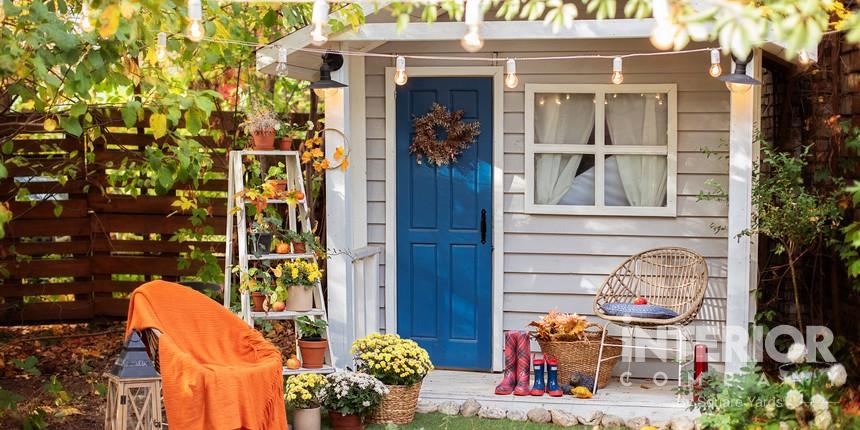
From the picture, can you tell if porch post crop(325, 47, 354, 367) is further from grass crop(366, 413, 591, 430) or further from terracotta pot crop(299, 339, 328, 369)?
grass crop(366, 413, 591, 430)

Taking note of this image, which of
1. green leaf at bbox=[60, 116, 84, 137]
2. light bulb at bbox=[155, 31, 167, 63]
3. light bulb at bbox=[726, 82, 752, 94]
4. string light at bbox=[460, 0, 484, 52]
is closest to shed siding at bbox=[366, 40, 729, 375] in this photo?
light bulb at bbox=[726, 82, 752, 94]

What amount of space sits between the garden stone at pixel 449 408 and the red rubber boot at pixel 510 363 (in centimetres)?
39

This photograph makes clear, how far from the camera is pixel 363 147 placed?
6.54 meters

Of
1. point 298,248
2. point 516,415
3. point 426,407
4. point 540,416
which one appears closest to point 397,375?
point 426,407

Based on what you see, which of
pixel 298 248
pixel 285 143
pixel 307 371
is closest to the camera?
pixel 307 371

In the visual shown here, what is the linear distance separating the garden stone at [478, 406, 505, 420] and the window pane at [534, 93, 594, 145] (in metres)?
1.88

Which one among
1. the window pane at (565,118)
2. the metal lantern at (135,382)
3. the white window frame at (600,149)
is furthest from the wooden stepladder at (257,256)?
the window pane at (565,118)

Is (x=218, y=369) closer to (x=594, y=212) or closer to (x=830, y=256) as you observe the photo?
(x=594, y=212)

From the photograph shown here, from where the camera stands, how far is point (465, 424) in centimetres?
552

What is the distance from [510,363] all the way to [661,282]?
114 centimetres

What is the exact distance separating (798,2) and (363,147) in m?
4.40

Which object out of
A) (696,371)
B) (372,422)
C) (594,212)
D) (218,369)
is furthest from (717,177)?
(218,369)

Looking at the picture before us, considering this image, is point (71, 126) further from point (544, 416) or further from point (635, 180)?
point (635, 180)

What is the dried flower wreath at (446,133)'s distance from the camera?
647cm
